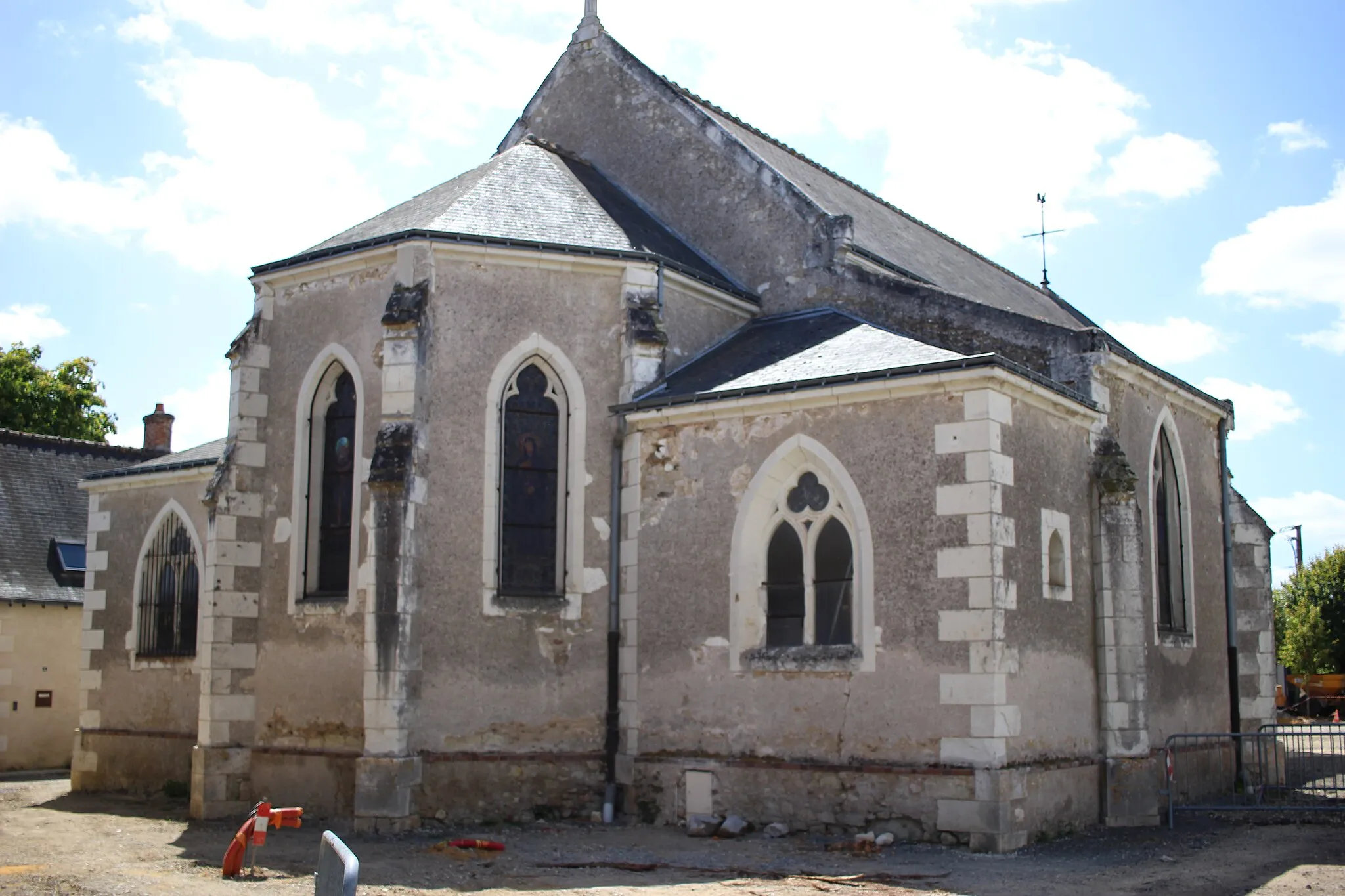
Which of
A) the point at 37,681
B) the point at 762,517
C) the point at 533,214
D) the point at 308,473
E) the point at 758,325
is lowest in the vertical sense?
the point at 37,681

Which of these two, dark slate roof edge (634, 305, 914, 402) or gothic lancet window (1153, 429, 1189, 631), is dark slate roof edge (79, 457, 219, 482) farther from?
gothic lancet window (1153, 429, 1189, 631)

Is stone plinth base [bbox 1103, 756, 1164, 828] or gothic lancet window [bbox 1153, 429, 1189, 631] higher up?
gothic lancet window [bbox 1153, 429, 1189, 631]

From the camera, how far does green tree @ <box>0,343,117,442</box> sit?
34.9 metres

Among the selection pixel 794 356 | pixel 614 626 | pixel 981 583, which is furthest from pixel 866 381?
pixel 614 626

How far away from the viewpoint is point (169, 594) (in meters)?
18.8

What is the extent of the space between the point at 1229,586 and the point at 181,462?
49.4ft

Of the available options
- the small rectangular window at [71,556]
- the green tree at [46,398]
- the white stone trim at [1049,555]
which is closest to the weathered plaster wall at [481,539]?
the white stone trim at [1049,555]

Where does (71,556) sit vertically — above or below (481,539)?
above

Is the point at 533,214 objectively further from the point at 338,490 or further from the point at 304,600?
the point at 304,600

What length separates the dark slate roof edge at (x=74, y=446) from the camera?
25.2 metres

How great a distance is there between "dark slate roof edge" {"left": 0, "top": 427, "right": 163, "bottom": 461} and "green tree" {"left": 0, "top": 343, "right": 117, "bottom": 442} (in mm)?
8752

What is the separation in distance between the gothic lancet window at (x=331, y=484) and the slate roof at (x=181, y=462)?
11.9ft

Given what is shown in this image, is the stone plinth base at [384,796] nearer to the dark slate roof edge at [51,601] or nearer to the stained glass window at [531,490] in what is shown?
the stained glass window at [531,490]

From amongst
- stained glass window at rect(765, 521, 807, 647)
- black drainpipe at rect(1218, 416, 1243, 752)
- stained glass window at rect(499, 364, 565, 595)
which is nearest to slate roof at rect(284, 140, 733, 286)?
stained glass window at rect(499, 364, 565, 595)
